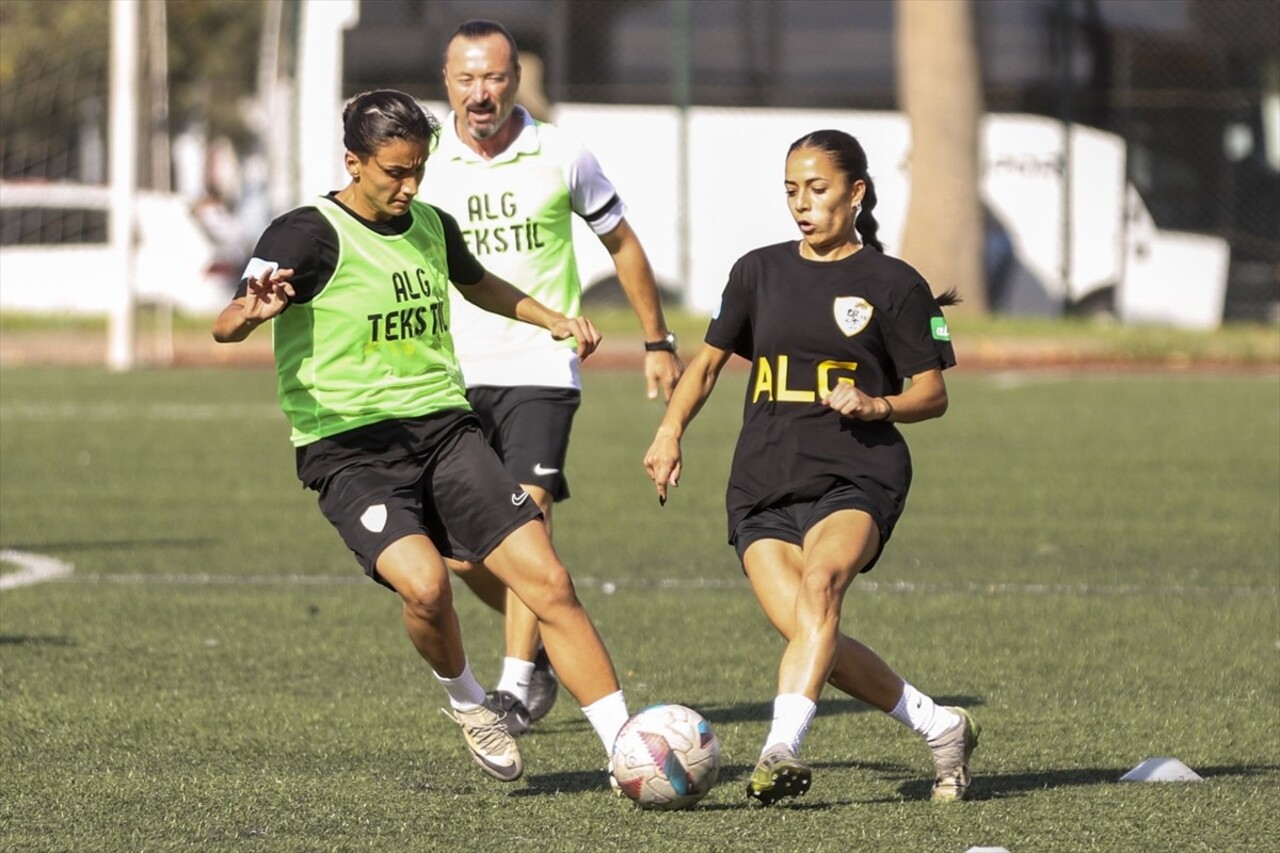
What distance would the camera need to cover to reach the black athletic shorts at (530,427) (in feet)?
25.1

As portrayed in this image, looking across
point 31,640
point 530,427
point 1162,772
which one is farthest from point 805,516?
point 31,640

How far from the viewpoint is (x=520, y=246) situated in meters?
7.68

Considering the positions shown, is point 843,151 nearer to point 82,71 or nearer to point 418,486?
point 418,486

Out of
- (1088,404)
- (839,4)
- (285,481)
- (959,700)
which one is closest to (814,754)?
(959,700)

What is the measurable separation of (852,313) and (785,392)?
268mm

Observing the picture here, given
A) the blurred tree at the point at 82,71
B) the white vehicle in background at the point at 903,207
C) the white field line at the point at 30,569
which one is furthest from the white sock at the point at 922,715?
the blurred tree at the point at 82,71

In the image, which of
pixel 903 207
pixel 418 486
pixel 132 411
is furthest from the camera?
pixel 903 207

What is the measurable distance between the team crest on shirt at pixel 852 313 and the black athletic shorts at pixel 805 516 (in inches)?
15.6

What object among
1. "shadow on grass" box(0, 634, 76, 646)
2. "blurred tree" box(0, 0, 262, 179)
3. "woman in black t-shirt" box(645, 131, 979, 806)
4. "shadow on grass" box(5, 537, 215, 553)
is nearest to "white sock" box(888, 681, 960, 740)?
"woman in black t-shirt" box(645, 131, 979, 806)

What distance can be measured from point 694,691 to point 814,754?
106 centimetres

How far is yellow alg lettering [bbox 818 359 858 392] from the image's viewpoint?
6098 mm

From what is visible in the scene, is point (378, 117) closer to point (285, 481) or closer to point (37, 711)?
point (37, 711)

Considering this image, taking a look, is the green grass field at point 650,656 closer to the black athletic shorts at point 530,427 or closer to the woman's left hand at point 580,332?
the black athletic shorts at point 530,427

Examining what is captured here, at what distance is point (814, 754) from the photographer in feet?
22.3
